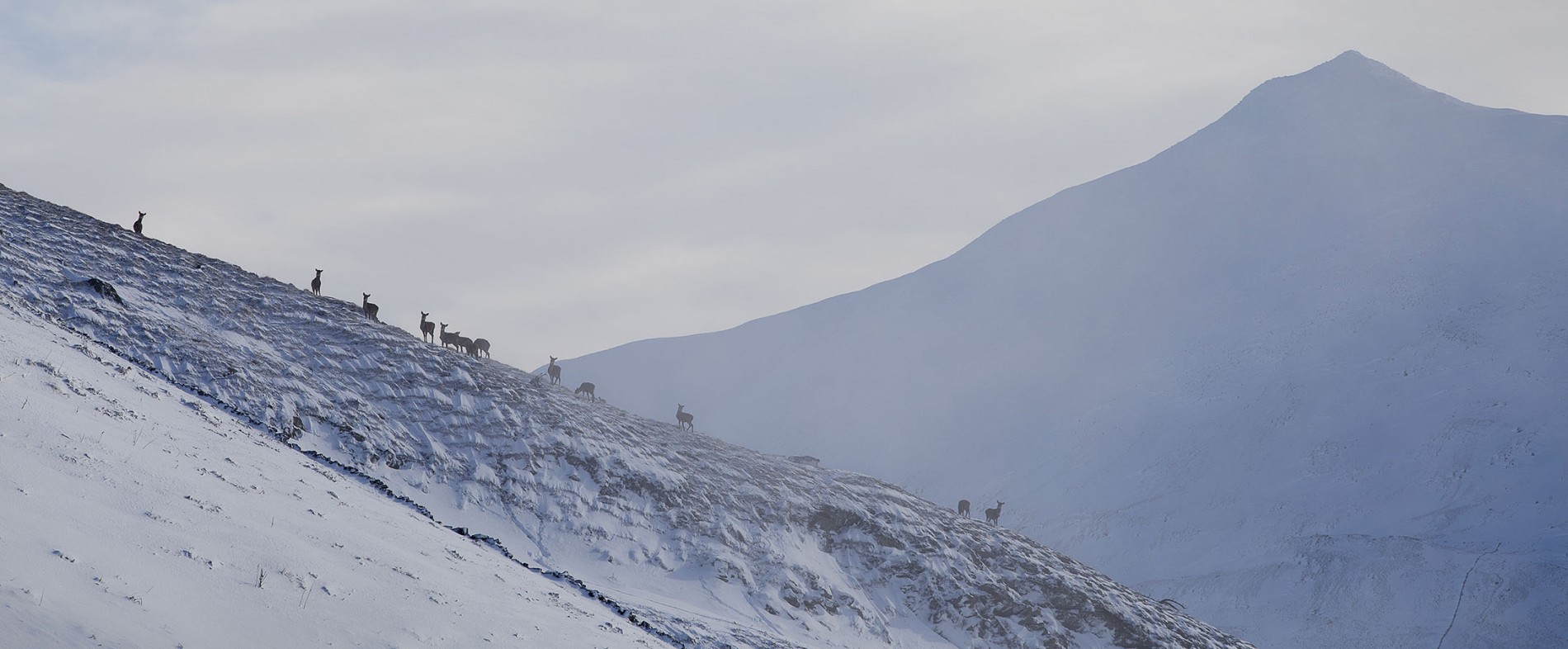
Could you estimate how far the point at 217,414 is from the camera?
3169 centimetres

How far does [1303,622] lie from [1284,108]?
124379mm

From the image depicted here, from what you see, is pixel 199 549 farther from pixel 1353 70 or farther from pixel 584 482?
pixel 1353 70

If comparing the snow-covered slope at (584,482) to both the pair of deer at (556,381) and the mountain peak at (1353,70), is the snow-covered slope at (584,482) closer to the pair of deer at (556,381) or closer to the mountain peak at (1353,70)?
the pair of deer at (556,381)

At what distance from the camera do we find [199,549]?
17.7m

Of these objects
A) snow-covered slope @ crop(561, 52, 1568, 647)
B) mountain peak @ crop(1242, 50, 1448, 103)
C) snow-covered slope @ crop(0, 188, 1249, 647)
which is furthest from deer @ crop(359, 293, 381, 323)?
mountain peak @ crop(1242, 50, 1448, 103)

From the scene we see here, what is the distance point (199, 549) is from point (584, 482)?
1268 inches

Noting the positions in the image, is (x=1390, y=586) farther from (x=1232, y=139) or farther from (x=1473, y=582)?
(x=1232, y=139)

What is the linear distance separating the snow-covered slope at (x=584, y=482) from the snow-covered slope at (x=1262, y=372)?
36240mm

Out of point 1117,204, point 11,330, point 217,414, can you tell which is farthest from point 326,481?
point 1117,204

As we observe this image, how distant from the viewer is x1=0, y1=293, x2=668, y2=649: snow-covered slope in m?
14.5

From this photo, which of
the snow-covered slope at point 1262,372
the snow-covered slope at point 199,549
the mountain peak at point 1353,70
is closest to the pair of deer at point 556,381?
the snow-covered slope at point 199,549

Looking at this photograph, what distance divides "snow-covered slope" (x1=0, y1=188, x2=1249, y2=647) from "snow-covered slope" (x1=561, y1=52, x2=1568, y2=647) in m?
36.2

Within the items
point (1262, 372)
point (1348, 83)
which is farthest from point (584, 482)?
point (1348, 83)

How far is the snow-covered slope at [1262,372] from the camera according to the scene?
86375mm
